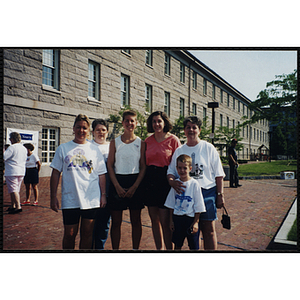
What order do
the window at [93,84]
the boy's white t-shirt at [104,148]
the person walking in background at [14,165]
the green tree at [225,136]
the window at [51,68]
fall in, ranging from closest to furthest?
the boy's white t-shirt at [104,148]
the person walking in background at [14,165]
the window at [51,68]
the window at [93,84]
the green tree at [225,136]

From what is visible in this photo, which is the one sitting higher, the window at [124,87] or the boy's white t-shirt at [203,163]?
the window at [124,87]

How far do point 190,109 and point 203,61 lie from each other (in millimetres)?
928

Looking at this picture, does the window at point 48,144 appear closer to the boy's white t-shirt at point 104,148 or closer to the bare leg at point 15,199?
the bare leg at point 15,199

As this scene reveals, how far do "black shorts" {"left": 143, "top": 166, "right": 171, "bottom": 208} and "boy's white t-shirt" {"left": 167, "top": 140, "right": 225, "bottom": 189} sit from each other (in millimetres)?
137

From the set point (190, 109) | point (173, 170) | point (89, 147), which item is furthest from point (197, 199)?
point (190, 109)

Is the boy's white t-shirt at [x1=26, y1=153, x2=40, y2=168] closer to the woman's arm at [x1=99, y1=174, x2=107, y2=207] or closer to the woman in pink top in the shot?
the woman's arm at [x1=99, y1=174, x2=107, y2=207]

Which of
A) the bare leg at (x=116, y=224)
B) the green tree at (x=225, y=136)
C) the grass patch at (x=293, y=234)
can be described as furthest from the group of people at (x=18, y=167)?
the grass patch at (x=293, y=234)

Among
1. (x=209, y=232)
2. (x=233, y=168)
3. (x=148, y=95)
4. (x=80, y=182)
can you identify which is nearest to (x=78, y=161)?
(x=80, y=182)

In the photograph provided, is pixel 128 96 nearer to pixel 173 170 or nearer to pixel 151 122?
pixel 151 122

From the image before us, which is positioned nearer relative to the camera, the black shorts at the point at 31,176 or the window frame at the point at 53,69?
the black shorts at the point at 31,176

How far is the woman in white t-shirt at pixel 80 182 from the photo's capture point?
3154mm

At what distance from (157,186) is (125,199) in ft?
A: 1.45

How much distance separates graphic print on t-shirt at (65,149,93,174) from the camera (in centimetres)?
319

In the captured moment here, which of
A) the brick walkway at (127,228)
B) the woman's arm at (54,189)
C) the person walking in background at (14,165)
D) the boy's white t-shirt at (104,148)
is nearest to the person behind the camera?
Answer: the woman's arm at (54,189)
